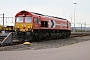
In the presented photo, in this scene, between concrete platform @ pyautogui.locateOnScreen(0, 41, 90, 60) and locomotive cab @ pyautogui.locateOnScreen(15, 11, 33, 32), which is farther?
locomotive cab @ pyautogui.locateOnScreen(15, 11, 33, 32)

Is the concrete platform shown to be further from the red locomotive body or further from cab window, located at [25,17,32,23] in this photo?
cab window, located at [25,17,32,23]

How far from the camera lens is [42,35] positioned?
102 ft

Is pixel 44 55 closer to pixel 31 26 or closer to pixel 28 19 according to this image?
pixel 31 26

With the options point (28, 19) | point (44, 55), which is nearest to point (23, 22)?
point (28, 19)

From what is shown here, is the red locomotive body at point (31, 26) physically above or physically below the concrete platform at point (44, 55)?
above

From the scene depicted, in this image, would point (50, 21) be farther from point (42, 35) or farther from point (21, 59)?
point (21, 59)

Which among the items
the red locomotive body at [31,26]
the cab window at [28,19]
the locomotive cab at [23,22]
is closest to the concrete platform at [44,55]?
the red locomotive body at [31,26]

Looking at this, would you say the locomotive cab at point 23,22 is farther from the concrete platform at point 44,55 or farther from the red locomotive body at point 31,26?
the concrete platform at point 44,55

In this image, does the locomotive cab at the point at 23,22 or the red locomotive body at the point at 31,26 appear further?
the locomotive cab at the point at 23,22

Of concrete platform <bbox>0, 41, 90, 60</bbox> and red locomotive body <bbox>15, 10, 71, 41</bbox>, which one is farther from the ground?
red locomotive body <bbox>15, 10, 71, 41</bbox>

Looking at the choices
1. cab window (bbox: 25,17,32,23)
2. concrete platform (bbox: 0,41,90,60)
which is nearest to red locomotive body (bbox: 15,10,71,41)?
cab window (bbox: 25,17,32,23)

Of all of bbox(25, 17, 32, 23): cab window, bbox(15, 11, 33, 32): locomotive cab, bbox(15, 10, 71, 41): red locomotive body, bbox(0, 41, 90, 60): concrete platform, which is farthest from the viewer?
bbox(25, 17, 32, 23): cab window

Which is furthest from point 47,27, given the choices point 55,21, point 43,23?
point 55,21

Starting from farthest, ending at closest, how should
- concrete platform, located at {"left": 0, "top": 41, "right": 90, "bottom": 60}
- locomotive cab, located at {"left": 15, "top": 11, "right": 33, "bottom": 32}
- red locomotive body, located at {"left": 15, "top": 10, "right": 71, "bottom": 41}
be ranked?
locomotive cab, located at {"left": 15, "top": 11, "right": 33, "bottom": 32}
red locomotive body, located at {"left": 15, "top": 10, "right": 71, "bottom": 41}
concrete platform, located at {"left": 0, "top": 41, "right": 90, "bottom": 60}
